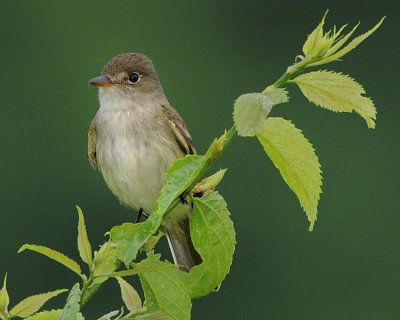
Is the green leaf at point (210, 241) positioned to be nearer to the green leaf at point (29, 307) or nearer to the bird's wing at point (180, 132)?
the green leaf at point (29, 307)

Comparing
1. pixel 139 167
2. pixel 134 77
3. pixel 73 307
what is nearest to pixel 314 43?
pixel 73 307

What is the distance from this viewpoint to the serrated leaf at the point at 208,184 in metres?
2.81

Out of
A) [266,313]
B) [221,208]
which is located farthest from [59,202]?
[221,208]

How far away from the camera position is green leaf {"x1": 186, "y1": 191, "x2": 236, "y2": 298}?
8.63ft

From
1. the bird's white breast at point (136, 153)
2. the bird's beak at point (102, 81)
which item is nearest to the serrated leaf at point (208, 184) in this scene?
the bird's white breast at point (136, 153)

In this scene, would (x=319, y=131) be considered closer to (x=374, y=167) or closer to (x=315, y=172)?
(x=374, y=167)

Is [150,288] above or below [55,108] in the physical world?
above

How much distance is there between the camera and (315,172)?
257 cm

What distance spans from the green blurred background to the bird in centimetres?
960

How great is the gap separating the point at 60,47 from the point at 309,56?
16.7 m

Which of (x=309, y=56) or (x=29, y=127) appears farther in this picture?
(x=29, y=127)

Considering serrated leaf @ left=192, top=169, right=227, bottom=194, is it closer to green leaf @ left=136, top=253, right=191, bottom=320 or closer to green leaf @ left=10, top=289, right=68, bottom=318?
green leaf @ left=136, top=253, right=191, bottom=320

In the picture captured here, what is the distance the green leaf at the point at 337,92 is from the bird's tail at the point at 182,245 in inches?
68.9

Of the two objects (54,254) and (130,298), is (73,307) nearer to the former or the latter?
(54,254)
